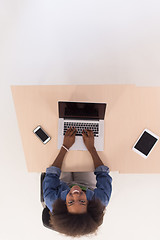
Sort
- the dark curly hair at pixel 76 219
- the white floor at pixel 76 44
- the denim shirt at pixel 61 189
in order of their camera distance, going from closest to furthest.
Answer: the dark curly hair at pixel 76 219
the denim shirt at pixel 61 189
the white floor at pixel 76 44

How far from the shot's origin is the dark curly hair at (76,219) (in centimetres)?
118

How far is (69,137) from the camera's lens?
1319 millimetres

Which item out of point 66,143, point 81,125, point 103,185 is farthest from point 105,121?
point 103,185

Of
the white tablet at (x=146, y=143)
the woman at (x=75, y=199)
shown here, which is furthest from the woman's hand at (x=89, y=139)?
the white tablet at (x=146, y=143)

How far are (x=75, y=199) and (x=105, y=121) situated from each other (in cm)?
52

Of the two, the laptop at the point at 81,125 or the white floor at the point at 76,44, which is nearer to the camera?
the laptop at the point at 81,125

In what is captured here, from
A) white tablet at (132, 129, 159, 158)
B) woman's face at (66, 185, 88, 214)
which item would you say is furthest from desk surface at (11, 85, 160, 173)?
woman's face at (66, 185, 88, 214)

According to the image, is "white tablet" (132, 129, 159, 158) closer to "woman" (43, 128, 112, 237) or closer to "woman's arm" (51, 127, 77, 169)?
"woman" (43, 128, 112, 237)

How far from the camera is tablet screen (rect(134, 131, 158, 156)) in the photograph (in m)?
1.32

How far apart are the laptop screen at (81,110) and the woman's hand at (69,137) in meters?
0.09

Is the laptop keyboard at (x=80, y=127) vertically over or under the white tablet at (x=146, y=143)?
over

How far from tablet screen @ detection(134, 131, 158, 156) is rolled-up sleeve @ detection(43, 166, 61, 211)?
1.79 feet

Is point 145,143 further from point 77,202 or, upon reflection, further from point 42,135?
point 42,135

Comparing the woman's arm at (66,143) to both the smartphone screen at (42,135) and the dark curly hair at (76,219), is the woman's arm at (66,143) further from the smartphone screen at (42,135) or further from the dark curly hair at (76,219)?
the dark curly hair at (76,219)
